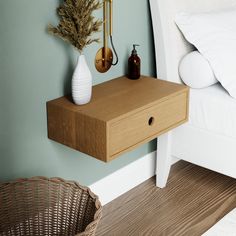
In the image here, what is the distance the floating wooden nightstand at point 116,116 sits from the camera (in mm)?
1804

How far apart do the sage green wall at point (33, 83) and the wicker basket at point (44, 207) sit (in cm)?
11

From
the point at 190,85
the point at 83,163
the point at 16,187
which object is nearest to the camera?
the point at 16,187

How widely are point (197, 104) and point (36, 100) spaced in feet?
2.69

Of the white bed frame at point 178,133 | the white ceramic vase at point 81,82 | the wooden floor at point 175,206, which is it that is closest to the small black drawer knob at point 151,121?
the white ceramic vase at point 81,82

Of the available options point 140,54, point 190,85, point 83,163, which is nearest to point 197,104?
point 190,85

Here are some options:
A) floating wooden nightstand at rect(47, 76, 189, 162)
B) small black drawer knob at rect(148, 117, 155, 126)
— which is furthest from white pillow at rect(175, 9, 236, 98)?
small black drawer knob at rect(148, 117, 155, 126)

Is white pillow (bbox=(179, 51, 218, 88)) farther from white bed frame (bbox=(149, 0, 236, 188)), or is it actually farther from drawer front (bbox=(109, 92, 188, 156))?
drawer front (bbox=(109, 92, 188, 156))

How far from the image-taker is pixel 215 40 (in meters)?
2.35

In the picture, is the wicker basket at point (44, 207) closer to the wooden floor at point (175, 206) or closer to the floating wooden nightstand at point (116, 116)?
the floating wooden nightstand at point (116, 116)

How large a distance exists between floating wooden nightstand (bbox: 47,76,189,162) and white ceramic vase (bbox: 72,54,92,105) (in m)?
0.04

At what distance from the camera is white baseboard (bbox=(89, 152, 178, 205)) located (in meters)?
2.34

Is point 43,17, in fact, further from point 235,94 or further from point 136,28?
point 235,94

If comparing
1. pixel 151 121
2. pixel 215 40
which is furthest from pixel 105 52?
pixel 215 40

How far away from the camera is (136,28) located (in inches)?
91.8
